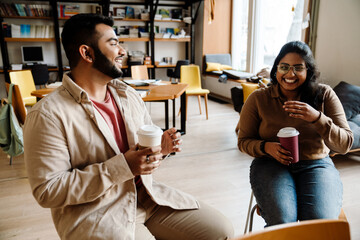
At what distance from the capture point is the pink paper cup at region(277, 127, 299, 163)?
1258 mm

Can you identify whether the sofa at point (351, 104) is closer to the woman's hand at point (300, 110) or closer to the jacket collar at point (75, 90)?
the woman's hand at point (300, 110)

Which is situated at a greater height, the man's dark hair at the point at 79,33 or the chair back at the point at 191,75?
the man's dark hair at the point at 79,33

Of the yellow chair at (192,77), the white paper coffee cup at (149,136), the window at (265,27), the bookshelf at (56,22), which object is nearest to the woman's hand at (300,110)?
the white paper coffee cup at (149,136)

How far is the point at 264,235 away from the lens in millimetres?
636

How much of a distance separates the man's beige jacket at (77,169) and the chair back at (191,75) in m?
3.80

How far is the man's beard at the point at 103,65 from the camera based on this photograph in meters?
1.20

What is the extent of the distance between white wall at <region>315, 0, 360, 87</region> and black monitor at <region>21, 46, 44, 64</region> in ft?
17.8

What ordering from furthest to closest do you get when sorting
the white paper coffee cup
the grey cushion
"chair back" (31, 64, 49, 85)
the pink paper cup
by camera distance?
"chair back" (31, 64, 49, 85), the grey cushion, the pink paper cup, the white paper coffee cup

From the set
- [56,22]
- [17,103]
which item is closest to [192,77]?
[17,103]

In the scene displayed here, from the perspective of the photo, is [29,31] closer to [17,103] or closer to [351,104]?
[17,103]

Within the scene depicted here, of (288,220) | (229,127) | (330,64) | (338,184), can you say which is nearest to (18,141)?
(288,220)

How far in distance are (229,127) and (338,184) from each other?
3005mm

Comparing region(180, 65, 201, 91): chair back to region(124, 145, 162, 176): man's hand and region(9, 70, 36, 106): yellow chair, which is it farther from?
region(124, 145, 162, 176): man's hand

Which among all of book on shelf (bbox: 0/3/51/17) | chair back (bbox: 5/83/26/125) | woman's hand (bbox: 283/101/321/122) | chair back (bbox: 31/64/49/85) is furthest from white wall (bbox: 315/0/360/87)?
book on shelf (bbox: 0/3/51/17)
